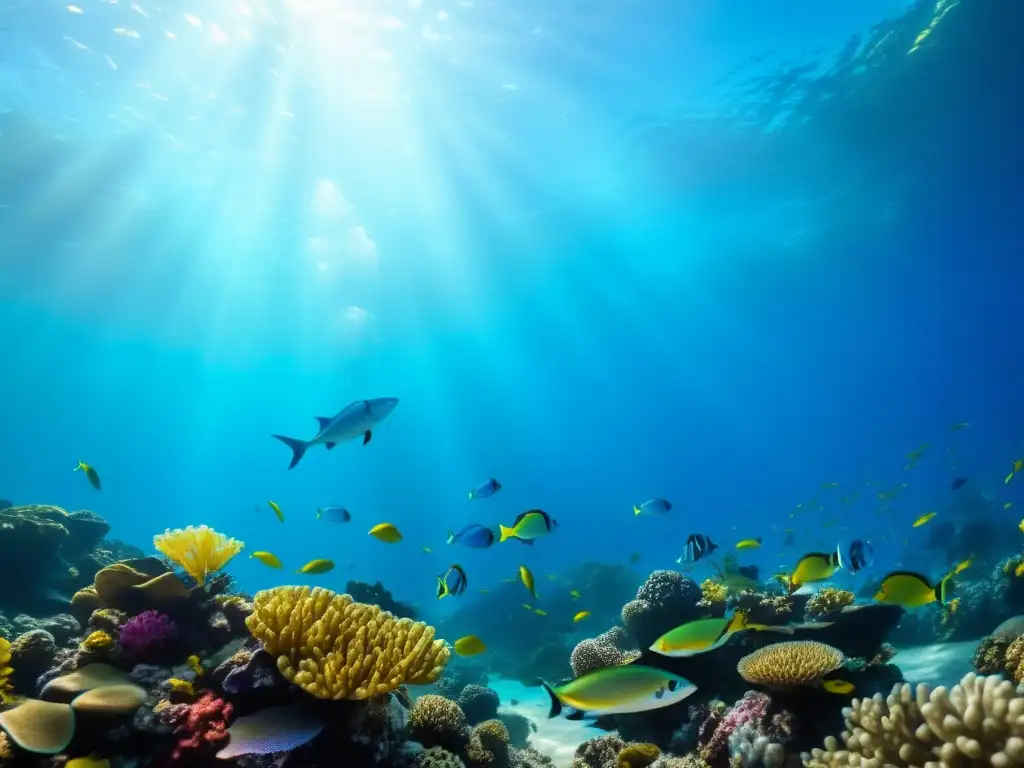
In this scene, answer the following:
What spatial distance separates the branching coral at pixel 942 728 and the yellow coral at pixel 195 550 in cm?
590

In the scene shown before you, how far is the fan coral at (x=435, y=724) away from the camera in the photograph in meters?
5.31

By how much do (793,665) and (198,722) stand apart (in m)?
4.94

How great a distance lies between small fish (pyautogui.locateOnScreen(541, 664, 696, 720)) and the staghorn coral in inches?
213

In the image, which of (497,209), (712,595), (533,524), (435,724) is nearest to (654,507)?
(712,595)

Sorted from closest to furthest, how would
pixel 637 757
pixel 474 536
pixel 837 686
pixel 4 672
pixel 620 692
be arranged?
pixel 620 692 < pixel 4 672 < pixel 837 686 < pixel 637 757 < pixel 474 536

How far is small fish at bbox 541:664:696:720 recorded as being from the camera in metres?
2.87

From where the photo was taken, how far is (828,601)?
7105 mm

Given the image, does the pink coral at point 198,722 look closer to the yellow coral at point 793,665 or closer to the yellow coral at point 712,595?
the yellow coral at point 793,665

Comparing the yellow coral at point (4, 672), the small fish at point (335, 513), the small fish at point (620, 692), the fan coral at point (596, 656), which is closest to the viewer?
the small fish at point (620, 692)

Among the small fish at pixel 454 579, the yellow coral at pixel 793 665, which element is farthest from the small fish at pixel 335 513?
the yellow coral at pixel 793 665

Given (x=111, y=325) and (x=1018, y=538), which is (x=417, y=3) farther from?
(x=111, y=325)

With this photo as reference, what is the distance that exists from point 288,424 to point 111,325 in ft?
159

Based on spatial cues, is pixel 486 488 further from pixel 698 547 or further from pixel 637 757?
pixel 637 757

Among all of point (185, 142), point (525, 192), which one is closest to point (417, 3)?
point (525, 192)
